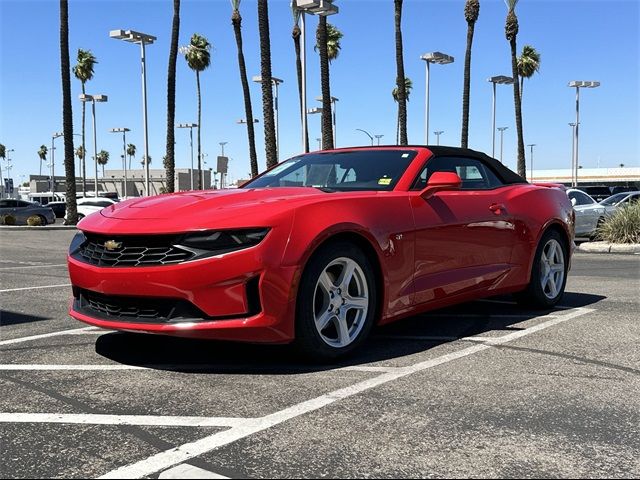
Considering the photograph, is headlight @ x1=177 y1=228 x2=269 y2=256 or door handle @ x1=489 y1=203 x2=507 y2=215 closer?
headlight @ x1=177 y1=228 x2=269 y2=256

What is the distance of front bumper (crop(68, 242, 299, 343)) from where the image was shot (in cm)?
373

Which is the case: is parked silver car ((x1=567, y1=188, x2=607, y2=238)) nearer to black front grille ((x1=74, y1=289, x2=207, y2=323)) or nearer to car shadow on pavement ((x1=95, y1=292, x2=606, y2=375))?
car shadow on pavement ((x1=95, y1=292, x2=606, y2=375))

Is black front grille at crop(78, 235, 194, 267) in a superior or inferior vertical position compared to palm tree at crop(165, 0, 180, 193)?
inferior

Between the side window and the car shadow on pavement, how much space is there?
3.79ft

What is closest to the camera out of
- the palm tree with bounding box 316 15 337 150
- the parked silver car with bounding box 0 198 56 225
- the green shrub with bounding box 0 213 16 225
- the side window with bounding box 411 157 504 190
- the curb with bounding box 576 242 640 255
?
the side window with bounding box 411 157 504 190

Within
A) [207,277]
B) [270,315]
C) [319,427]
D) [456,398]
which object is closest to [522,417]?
[456,398]

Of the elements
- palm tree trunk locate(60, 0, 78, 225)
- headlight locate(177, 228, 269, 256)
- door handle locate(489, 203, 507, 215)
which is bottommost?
headlight locate(177, 228, 269, 256)

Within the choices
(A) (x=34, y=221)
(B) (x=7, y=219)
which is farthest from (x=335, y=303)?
(B) (x=7, y=219)

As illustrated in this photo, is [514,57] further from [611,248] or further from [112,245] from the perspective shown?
[112,245]

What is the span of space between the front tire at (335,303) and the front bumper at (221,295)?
0.12 metres

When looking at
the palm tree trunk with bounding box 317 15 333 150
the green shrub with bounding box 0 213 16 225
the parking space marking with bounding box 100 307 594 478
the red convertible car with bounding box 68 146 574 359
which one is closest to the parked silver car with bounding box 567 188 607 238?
the palm tree trunk with bounding box 317 15 333 150

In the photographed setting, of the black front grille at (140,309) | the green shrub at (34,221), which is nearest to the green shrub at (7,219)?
the green shrub at (34,221)

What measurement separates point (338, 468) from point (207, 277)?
1.51m

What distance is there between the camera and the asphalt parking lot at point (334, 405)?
2.65 metres
